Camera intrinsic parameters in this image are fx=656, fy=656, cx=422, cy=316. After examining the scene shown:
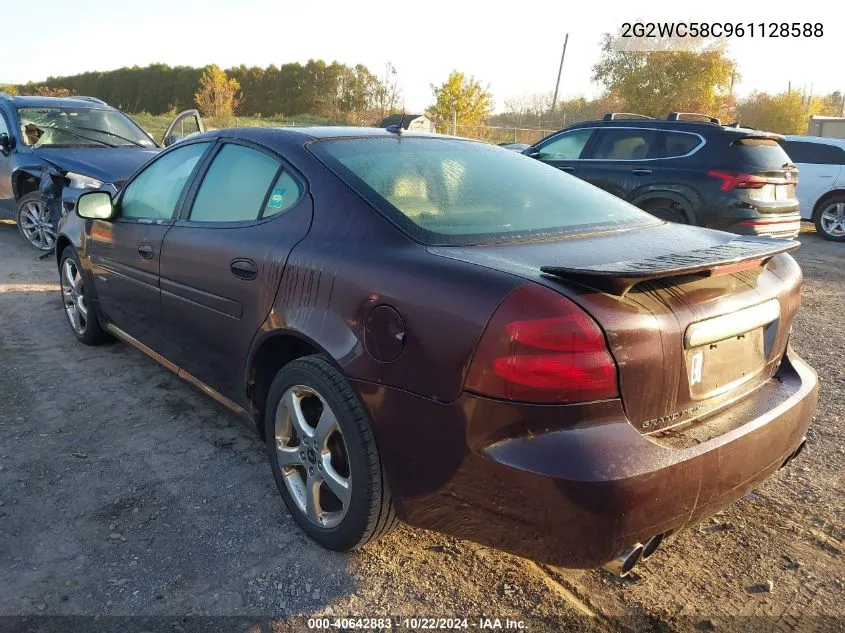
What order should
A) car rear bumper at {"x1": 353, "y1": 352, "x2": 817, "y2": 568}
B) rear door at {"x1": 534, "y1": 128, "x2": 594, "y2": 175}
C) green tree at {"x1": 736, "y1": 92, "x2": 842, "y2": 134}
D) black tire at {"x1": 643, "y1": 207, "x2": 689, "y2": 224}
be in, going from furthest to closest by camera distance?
green tree at {"x1": 736, "y1": 92, "x2": 842, "y2": 134} < rear door at {"x1": 534, "y1": 128, "x2": 594, "y2": 175} < black tire at {"x1": 643, "y1": 207, "x2": 689, "y2": 224} < car rear bumper at {"x1": 353, "y1": 352, "x2": 817, "y2": 568}

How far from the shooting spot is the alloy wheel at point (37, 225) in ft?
25.2

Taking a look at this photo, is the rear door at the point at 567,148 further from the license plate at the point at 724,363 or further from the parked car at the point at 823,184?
the license plate at the point at 724,363

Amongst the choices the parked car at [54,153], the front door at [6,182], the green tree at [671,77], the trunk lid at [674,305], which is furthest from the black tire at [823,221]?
the green tree at [671,77]

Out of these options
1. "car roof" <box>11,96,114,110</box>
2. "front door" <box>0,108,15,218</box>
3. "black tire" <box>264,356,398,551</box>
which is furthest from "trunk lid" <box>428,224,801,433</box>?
"car roof" <box>11,96,114,110</box>

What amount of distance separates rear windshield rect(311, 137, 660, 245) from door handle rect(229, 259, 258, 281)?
51 centimetres

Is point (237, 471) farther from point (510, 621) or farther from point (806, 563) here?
point (806, 563)

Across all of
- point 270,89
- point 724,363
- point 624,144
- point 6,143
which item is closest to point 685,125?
point 624,144

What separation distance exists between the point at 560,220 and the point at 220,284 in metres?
1.46

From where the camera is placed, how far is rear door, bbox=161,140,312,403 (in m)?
2.61

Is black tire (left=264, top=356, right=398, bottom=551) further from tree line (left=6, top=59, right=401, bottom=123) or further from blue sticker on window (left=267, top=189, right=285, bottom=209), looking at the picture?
tree line (left=6, top=59, right=401, bottom=123)

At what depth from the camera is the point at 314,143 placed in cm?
278

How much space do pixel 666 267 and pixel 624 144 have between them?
22.3 feet

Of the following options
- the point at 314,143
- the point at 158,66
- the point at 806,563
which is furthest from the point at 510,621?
the point at 158,66

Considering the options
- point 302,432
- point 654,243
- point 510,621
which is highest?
point 654,243
